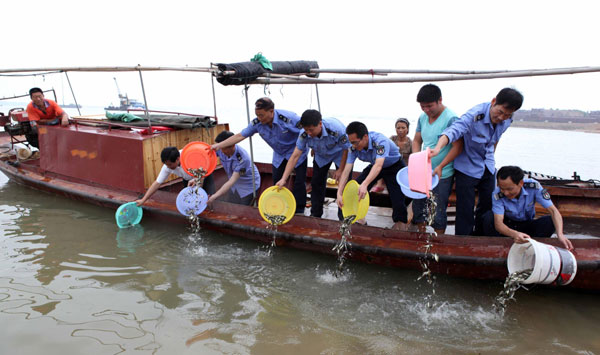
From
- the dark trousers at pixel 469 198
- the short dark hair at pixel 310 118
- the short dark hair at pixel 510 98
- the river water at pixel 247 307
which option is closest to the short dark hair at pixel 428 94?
the short dark hair at pixel 510 98

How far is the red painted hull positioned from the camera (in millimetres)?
3730

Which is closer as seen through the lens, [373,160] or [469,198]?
[469,198]

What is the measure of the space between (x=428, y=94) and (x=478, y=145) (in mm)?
716

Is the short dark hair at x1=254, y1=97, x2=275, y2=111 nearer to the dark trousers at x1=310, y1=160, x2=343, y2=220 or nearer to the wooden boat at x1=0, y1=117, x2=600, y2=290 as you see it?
the dark trousers at x1=310, y1=160, x2=343, y2=220

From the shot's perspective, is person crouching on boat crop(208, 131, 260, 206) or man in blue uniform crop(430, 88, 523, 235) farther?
person crouching on boat crop(208, 131, 260, 206)

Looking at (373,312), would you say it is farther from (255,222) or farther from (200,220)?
(200,220)

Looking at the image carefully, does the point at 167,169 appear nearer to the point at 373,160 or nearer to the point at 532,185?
the point at 373,160

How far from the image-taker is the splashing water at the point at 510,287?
3.56 m

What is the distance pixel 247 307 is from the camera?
390cm

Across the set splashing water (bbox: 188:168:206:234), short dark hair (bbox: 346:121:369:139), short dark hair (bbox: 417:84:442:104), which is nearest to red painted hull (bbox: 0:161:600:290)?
splashing water (bbox: 188:168:206:234)

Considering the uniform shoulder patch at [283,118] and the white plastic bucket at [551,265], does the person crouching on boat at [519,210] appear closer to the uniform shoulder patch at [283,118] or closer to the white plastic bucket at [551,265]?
the white plastic bucket at [551,265]

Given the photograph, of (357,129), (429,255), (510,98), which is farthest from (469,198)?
(357,129)

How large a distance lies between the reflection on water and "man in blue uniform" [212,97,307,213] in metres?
1.15

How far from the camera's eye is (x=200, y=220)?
550 cm
